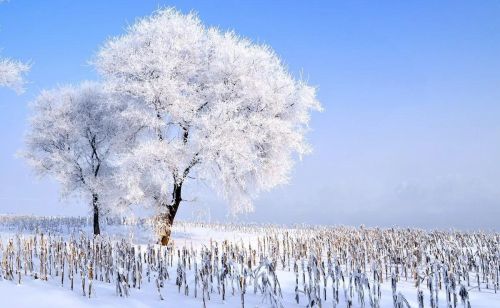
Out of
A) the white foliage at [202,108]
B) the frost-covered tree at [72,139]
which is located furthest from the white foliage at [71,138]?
the white foliage at [202,108]

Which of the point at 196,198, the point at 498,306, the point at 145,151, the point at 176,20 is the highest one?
the point at 176,20

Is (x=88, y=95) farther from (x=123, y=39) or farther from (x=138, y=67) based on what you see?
(x=138, y=67)

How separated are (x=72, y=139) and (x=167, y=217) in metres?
10.5

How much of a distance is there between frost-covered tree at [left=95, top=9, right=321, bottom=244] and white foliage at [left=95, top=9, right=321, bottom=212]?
51 millimetres

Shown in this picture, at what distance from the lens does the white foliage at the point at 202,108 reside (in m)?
21.8

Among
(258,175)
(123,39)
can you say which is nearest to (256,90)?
(258,175)

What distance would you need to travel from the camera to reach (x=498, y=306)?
10195 millimetres

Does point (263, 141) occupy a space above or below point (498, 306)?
above

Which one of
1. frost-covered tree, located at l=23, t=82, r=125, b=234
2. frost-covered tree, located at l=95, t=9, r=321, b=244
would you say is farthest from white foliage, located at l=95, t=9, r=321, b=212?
frost-covered tree, located at l=23, t=82, r=125, b=234

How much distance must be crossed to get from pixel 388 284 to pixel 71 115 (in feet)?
79.4

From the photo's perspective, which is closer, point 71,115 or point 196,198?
point 196,198

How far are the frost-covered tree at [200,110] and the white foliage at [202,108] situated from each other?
51 mm

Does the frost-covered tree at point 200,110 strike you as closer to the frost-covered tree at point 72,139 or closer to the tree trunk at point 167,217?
the tree trunk at point 167,217

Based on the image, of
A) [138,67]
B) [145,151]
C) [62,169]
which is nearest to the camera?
[145,151]
